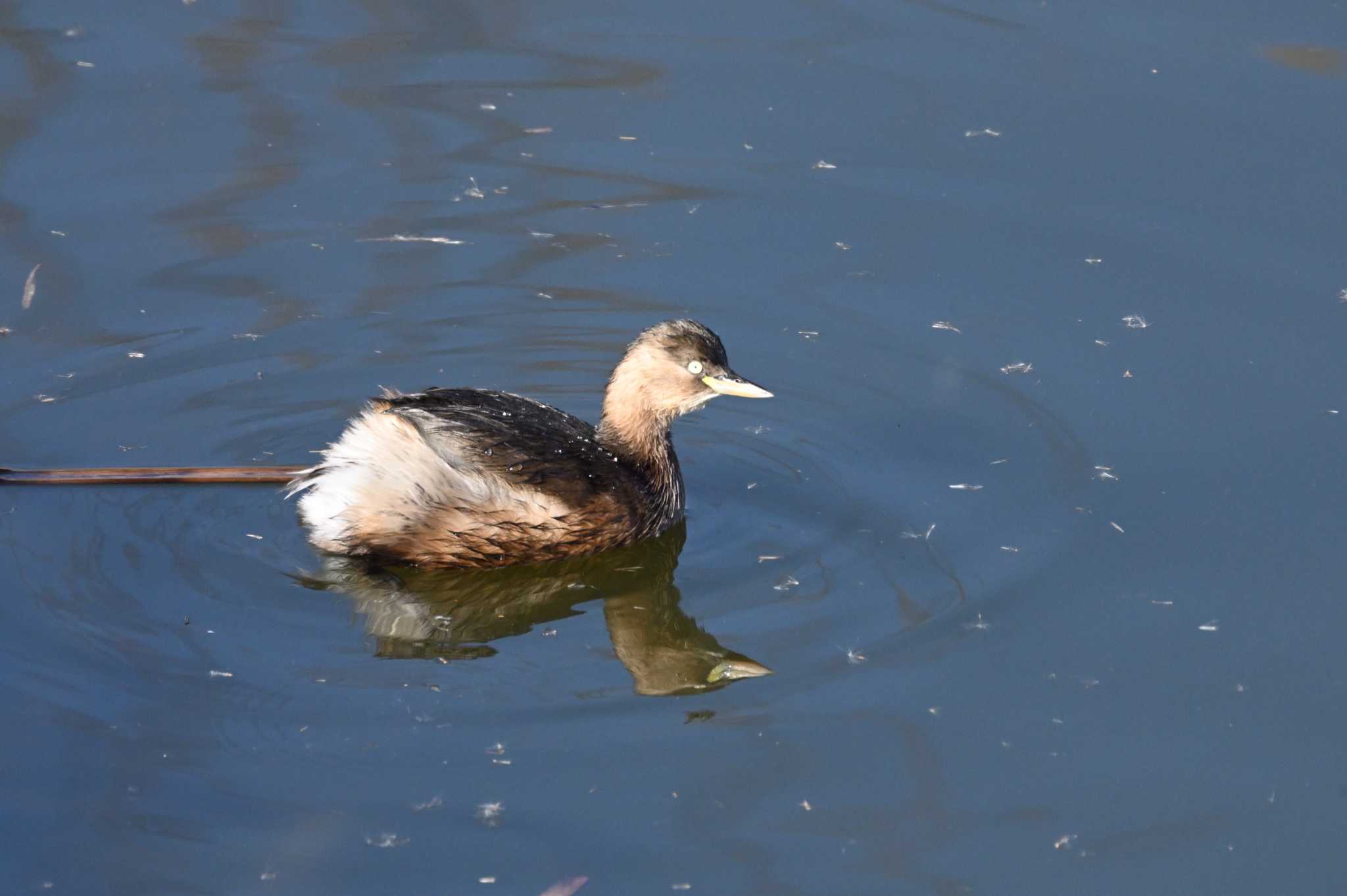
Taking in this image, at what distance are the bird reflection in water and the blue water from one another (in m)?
0.02

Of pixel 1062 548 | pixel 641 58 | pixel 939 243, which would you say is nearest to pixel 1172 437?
pixel 1062 548

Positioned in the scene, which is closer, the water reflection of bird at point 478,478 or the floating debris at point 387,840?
the floating debris at point 387,840

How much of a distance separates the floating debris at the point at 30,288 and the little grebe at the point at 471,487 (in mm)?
1921

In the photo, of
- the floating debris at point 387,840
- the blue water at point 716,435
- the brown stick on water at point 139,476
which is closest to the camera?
the floating debris at point 387,840

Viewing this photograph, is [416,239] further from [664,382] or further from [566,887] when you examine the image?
[566,887]

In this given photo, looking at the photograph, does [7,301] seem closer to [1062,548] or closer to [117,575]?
[117,575]

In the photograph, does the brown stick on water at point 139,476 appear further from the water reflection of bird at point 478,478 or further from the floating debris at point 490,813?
the floating debris at point 490,813

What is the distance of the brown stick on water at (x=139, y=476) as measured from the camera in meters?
6.39

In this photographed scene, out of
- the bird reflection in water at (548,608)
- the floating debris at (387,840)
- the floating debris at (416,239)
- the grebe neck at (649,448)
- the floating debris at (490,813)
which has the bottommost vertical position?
the bird reflection in water at (548,608)

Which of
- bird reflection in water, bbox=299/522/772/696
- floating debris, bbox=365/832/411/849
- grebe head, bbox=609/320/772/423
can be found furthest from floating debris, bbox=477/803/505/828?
grebe head, bbox=609/320/772/423

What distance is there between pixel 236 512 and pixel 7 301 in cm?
192

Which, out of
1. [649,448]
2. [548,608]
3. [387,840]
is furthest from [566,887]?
[649,448]

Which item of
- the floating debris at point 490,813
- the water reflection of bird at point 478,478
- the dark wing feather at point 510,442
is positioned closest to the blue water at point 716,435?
the floating debris at point 490,813

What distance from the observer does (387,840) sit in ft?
15.6
